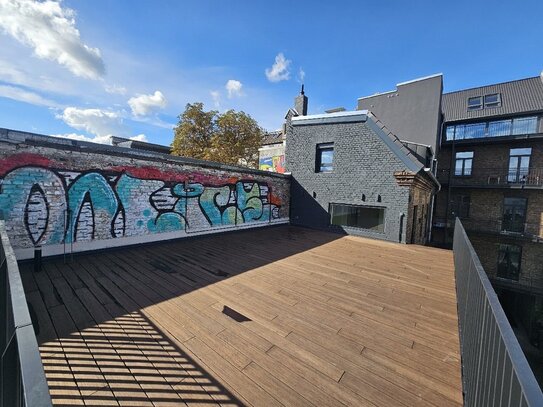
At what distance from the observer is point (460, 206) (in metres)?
18.3

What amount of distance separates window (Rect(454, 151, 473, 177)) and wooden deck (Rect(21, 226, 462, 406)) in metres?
17.3

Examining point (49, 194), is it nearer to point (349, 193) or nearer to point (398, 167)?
point (349, 193)

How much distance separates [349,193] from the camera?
10234 millimetres

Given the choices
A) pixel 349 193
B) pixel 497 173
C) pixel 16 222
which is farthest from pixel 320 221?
pixel 497 173

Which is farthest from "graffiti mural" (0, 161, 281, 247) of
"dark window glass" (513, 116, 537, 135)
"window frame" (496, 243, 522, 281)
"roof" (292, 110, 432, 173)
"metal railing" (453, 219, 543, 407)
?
"dark window glass" (513, 116, 537, 135)

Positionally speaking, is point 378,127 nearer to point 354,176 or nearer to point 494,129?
point 354,176

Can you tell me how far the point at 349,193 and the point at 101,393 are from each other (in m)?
9.64

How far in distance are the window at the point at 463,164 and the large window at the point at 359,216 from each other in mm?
13885

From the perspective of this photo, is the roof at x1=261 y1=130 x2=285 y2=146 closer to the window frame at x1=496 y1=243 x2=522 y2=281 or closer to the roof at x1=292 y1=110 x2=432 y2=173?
the roof at x1=292 y1=110 x2=432 y2=173

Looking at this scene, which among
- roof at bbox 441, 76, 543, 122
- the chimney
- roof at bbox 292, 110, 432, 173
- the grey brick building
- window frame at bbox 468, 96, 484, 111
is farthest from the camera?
window frame at bbox 468, 96, 484, 111

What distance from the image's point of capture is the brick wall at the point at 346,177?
9133mm

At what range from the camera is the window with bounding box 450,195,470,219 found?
1819 centimetres

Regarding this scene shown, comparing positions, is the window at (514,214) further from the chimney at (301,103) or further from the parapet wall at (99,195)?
the parapet wall at (99,195)

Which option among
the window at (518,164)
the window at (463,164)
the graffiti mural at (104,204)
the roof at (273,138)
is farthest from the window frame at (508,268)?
the roof at (273,138)
